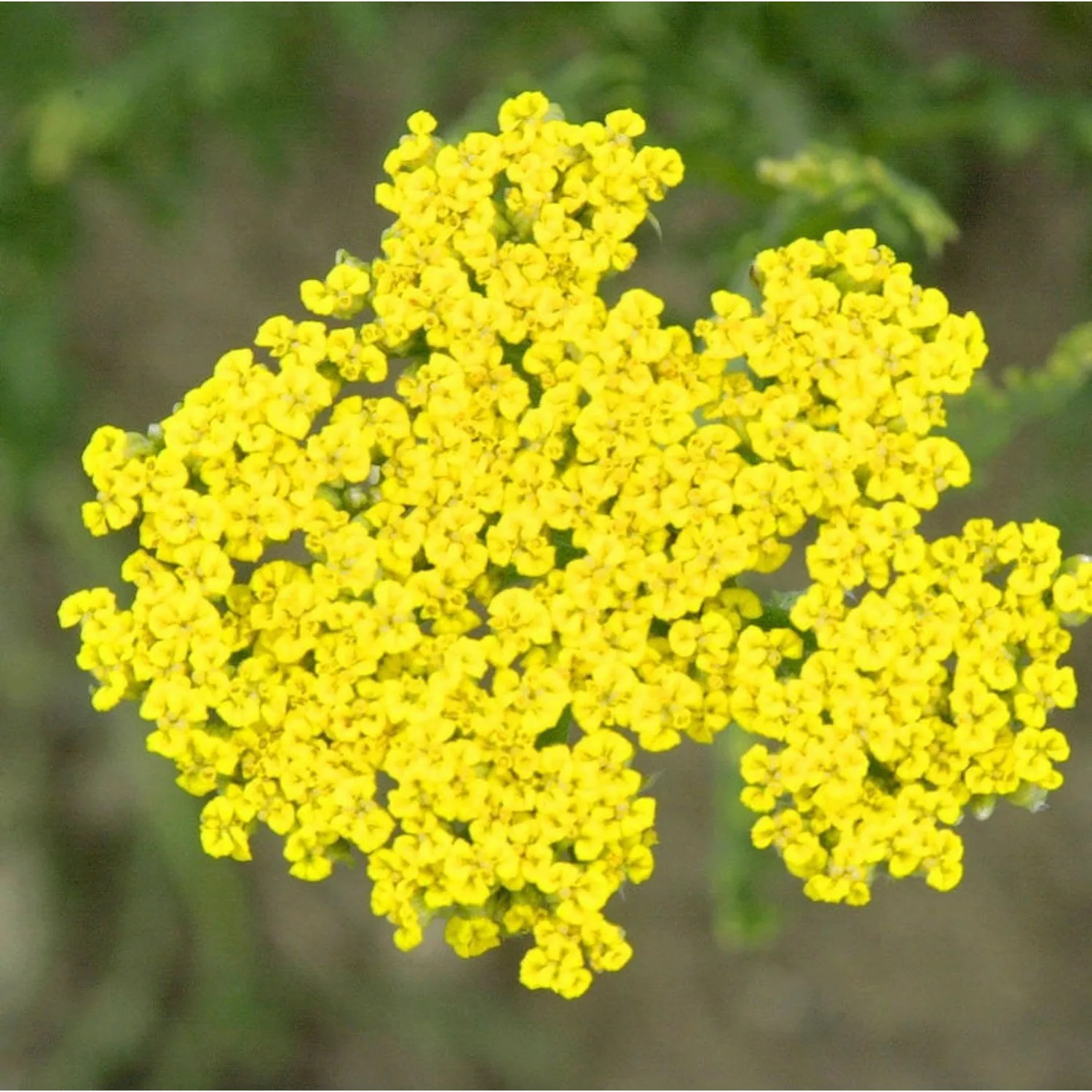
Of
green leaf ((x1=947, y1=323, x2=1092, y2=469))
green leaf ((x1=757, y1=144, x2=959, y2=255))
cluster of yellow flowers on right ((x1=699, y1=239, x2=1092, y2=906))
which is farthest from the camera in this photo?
green leaf ((x1=947, y1=323, x2=1092, y2=469))

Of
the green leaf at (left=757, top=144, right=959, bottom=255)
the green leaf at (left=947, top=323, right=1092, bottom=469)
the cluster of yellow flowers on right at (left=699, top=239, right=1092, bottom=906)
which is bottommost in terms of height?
the cluster of yellow flowers on right at (left=699, top=239, right=1092, bottom=906)

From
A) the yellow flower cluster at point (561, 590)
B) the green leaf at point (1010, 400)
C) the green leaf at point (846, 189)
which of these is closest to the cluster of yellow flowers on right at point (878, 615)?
the yellow flower cluster at point (561, 590)

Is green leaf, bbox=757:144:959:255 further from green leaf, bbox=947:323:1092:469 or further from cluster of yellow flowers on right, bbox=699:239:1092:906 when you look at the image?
cluster of yellow flowers on right, bbox=699:239:1092:906

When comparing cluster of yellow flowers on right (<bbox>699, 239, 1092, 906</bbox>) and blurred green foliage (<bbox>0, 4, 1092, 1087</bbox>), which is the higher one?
blurred green foliage (<bbox>0, 4, 1092, 1087</bbox>)

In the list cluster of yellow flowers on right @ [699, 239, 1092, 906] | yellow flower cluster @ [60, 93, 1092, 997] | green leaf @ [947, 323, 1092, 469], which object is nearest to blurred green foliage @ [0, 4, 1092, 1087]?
green leaf @ [947, 323, 1092, 469]

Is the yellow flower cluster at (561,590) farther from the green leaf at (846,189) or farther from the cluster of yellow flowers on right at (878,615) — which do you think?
the green leaf at (846,189)

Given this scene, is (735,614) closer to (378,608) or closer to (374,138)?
(378,608)

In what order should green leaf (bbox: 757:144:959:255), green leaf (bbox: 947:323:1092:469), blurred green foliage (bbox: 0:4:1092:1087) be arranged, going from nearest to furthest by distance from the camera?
green leaf (bbox: 757:144:959:255)
green leaf (bbox: 947:323:1092:469)
blurred green foliage (bbox: 0:4:1092:1087)
